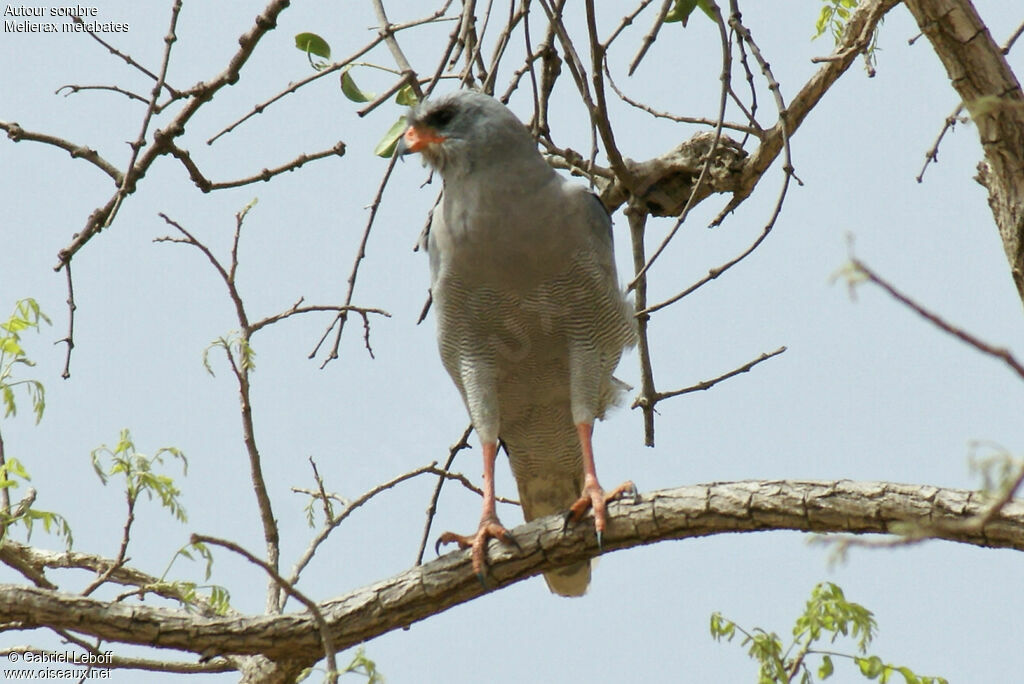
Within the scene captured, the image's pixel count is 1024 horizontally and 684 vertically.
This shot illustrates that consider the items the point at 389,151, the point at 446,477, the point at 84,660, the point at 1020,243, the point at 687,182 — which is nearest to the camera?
the point at 1020,243

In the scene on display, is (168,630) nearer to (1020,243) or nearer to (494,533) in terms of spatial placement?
(494,533)

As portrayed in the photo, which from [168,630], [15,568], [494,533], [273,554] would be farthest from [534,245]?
[15,568]

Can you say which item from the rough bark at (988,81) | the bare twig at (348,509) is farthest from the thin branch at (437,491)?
the rough bark at (988,81)

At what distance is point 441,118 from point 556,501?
5.98 ft

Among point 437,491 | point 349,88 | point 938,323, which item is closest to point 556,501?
point 437,491

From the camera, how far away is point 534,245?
14.7 ft

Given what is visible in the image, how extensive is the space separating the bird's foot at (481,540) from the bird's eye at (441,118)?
4.98ft

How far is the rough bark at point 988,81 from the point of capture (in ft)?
11.5

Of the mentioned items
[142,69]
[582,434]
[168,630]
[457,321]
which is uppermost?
[142,69]

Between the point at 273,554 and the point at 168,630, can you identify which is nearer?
the point at 168,630

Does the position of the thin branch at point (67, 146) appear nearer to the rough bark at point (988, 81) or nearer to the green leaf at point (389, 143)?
the green leaf at point (389, 143)

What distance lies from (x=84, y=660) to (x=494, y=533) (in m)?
1.44

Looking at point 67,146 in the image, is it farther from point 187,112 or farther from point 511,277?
point 511,277

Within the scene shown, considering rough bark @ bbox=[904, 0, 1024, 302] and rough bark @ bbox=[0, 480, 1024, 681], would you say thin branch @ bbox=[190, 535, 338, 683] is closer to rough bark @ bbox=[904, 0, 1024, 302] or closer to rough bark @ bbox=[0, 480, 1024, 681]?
rough bark @ bbox=[0, 480, 1024, 681]
